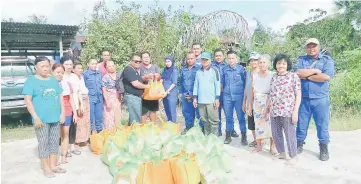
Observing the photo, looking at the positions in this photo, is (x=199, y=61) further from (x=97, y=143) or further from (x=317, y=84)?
(x=97, y=143)

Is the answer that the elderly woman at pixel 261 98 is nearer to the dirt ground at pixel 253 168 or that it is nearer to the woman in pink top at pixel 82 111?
the dirt ground at pixel 253 168

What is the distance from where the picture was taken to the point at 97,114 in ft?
18.5

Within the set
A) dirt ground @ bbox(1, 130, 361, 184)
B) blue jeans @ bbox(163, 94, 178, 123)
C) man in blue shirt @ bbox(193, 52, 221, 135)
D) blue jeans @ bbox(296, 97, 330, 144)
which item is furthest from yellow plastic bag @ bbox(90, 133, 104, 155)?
blue jeans @ bbox(296, 97, 330, 144)

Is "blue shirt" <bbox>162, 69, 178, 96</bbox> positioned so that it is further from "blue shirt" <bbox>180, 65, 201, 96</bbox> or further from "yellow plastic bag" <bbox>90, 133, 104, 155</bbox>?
"yellow plastic bag" <bbox>90, 133, 104, 155</bbox>

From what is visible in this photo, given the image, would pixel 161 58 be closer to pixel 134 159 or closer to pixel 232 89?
pixel 232 89

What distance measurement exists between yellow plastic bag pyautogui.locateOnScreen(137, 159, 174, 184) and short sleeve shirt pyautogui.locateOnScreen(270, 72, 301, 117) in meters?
1.98

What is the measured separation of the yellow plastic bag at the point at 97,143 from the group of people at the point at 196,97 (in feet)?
0.75

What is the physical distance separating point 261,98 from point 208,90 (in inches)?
32.3

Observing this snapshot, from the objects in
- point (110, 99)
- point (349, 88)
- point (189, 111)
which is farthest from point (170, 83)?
point (349, 88)

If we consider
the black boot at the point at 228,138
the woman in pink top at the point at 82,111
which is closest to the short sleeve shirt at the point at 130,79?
the woman in pink top at the point at 82,111

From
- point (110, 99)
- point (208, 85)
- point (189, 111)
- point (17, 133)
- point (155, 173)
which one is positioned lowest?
point (17, 133)

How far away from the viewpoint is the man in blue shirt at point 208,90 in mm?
5344

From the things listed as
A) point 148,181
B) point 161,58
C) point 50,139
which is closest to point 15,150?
point 50,139

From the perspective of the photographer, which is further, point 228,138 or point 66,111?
point 228,138
